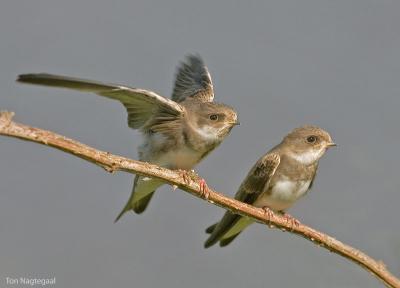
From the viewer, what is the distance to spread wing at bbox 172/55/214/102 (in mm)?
7203

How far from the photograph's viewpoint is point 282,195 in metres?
5.46

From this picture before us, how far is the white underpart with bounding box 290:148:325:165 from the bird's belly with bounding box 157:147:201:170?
77 centimetres

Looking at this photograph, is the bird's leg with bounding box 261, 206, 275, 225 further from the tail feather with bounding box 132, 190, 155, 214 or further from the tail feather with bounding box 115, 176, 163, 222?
the tail feather with bounding box 132, 190, 155, 214

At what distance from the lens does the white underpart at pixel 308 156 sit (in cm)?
564

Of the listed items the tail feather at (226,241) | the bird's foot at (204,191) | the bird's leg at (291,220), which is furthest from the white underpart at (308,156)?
the bird's foot at (204,191)

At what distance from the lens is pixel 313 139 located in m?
5.66

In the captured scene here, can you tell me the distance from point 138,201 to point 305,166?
1557 mm

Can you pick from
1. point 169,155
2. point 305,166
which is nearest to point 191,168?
point 169,155

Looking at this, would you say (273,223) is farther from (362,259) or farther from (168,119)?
(168,119)

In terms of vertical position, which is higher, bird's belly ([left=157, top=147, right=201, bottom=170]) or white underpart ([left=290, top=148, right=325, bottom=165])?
white underpart ([left=290, top=148, right=325, bottom=165])

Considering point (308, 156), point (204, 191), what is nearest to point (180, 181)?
point (204, 191)

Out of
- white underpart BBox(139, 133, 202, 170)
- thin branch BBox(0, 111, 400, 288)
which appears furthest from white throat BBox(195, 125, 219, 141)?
thin branch BBox(0, 111, 400, 288)

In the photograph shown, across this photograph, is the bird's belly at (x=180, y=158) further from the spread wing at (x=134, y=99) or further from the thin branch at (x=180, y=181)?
the thin branch at (x=180, y=181)

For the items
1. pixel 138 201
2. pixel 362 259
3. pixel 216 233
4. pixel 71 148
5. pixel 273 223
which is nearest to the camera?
pixel 71 148
